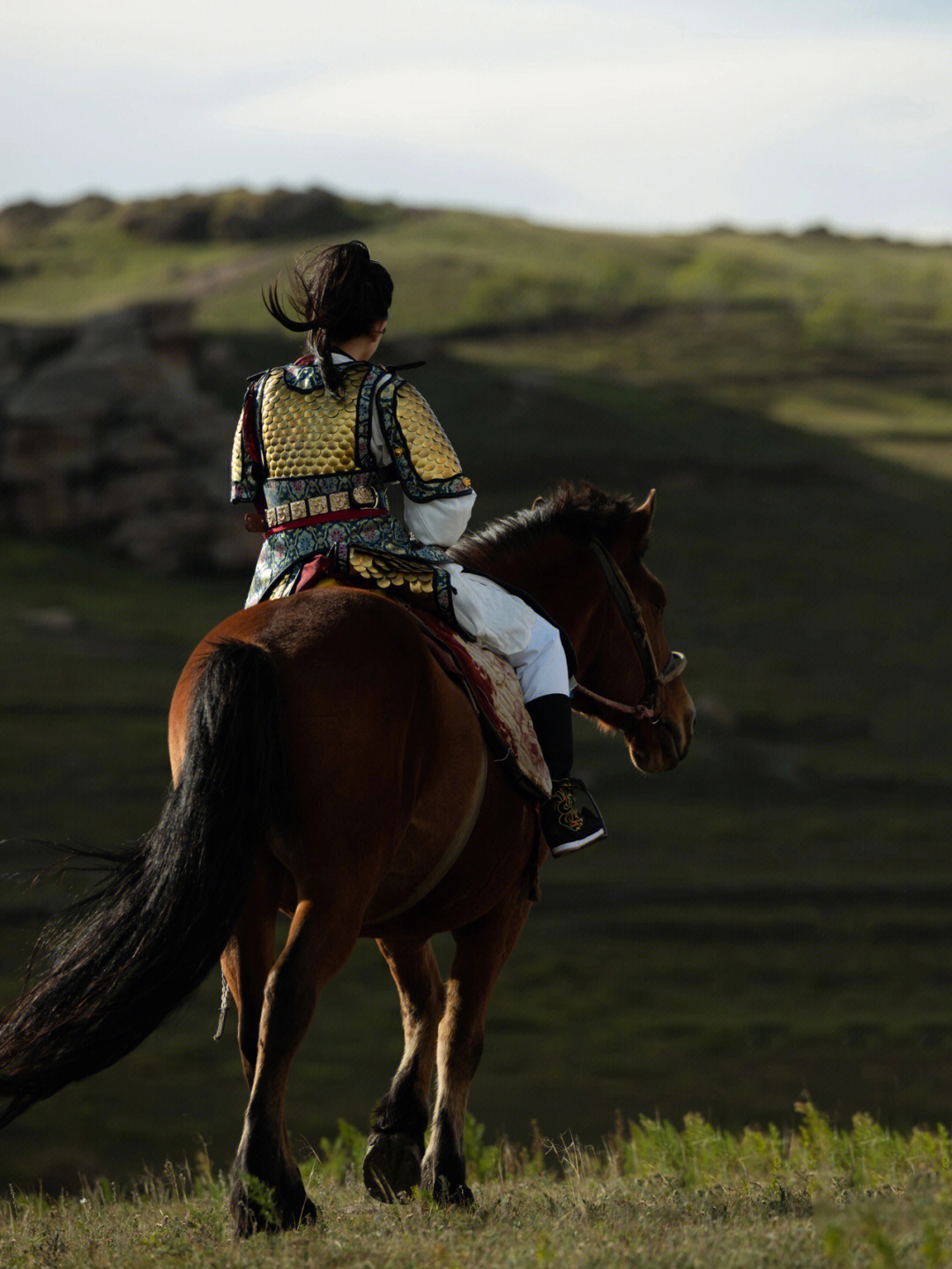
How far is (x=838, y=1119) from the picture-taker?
1096 cm

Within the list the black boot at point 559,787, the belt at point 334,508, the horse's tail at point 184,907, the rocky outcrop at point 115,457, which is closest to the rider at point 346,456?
the belt at point 334,508

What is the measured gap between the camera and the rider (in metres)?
5.02

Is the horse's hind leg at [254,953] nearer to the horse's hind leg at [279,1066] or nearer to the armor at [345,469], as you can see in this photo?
the horse's hind leg at [279,1066]

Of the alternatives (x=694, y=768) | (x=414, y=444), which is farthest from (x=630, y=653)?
(x=694, y=768)

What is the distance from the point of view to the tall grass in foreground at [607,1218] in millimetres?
3812

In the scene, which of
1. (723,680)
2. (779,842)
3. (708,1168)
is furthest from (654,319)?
(708,1168)

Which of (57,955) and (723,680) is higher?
(57,955)

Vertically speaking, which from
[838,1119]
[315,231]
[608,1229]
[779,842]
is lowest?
[779,842]

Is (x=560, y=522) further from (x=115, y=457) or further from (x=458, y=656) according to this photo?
(x=115, y=457)

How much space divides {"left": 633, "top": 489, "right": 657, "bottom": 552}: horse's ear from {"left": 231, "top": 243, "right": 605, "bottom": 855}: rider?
106cm

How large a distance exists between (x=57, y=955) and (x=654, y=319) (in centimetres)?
7812

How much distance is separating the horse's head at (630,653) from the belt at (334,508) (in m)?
1.25

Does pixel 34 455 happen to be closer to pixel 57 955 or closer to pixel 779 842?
pixel 779 842

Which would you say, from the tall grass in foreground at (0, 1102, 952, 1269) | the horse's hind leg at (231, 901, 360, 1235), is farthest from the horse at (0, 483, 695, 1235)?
the tall grass in foreground at (0, 1102, 952, 1269)
